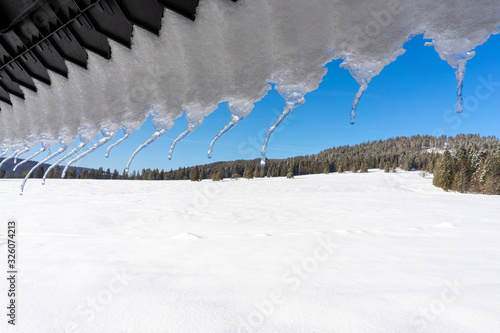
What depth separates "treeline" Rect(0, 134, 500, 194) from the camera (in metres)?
31.4

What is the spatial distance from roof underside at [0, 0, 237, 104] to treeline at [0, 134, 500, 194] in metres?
2.36

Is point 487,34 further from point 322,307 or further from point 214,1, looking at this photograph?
point 322,307


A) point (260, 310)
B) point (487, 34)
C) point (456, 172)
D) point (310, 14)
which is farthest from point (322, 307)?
point (456, 172)

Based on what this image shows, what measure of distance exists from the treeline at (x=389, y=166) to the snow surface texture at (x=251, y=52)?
2547mm

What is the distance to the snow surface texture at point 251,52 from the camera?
113cm

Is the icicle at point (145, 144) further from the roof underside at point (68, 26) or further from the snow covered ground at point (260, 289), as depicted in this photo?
the snow covered ground at point (260, 289)

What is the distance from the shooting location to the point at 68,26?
207 cm

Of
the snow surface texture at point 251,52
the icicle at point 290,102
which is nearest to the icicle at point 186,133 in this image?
the snow surface texture at point 251,52

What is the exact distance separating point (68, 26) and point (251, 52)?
5.97 feet

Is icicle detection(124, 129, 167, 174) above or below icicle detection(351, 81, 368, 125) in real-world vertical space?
below

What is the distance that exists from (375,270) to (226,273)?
2.01 metres

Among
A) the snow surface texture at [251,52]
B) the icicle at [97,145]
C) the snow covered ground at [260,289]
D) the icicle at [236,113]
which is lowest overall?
the snow covered ground at [260,289]

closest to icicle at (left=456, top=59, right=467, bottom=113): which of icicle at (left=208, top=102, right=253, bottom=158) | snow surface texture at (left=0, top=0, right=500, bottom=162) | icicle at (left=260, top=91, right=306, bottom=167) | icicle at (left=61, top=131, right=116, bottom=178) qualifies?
snow surface texture at (left=0, top=0, right=500, bottom=162)

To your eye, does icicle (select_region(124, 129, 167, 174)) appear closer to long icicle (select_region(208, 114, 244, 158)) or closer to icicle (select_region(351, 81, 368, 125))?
long icicle (select_region(208, 114, 244, 158))
